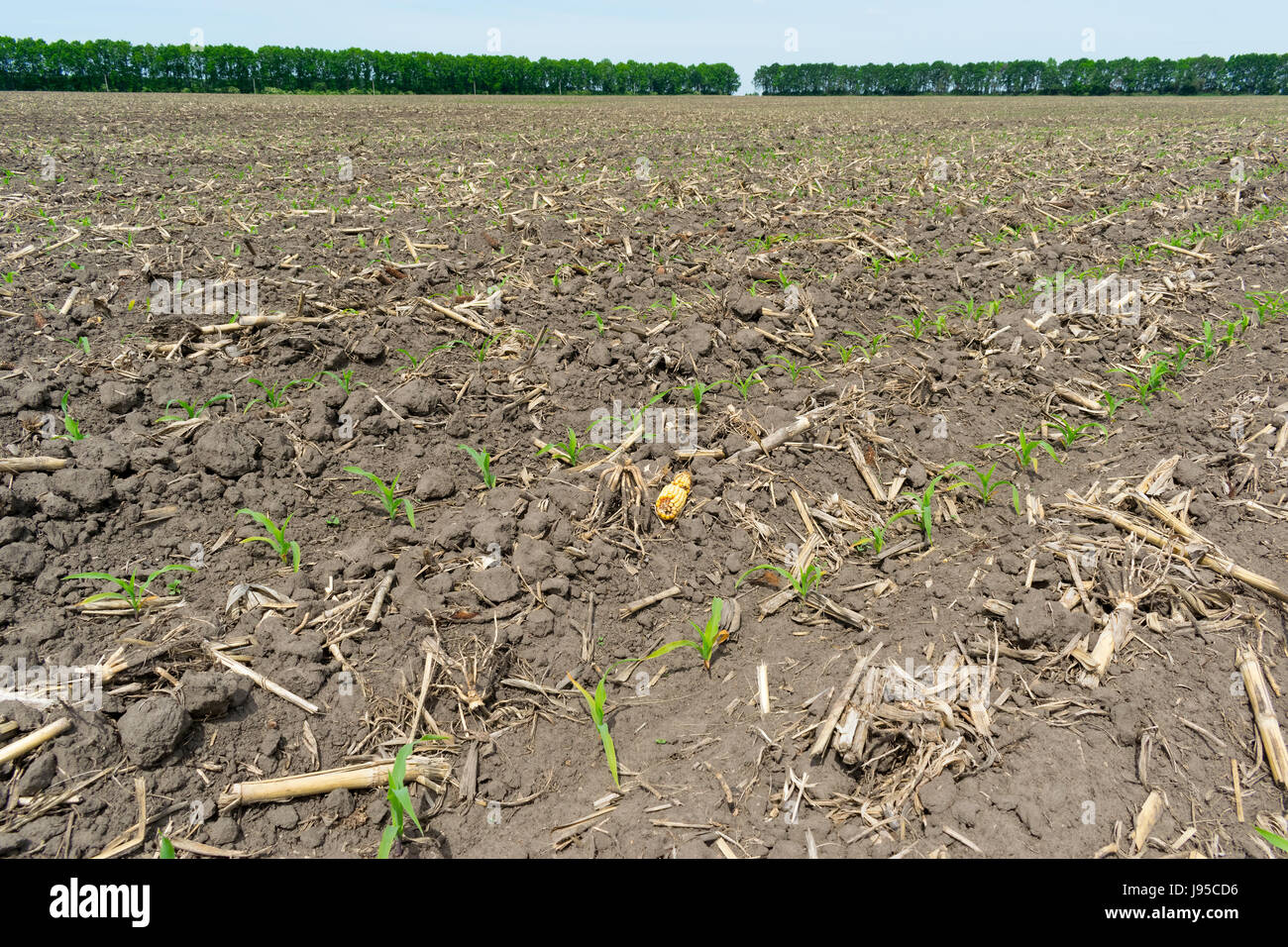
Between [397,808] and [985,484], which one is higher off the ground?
[985,484]

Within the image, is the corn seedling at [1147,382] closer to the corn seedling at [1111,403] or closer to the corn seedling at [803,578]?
the corn seedling at [1111,403]

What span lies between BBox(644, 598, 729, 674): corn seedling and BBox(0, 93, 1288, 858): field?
80mm

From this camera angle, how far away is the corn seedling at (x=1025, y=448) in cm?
392

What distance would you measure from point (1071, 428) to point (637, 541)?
302 cm

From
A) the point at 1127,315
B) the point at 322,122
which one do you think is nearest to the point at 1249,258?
the point at 1127,315

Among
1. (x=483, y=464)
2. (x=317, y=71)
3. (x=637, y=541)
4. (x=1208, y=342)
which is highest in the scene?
(x=317, y=71)

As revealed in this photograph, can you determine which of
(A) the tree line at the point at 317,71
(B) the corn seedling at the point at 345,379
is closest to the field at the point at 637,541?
(B) the corn seedling at the point at 345,379

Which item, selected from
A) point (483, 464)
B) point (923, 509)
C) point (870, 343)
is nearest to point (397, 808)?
point (483, 464)

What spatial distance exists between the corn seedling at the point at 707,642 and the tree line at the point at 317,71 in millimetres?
65208

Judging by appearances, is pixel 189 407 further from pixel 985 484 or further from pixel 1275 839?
pixel 1275 839

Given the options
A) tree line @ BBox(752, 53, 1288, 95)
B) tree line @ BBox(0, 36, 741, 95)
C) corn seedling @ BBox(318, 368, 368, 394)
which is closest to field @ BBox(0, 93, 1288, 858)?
corn seedling @ BBox(318, 368, 368, 394)

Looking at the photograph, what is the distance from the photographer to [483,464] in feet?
12.4

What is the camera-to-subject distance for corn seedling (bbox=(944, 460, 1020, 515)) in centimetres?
365

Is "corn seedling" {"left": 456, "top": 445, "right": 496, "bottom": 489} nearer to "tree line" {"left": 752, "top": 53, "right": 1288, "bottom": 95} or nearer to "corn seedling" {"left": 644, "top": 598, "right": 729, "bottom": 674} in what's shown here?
"corn seedling" {"left": 644, "top": 598, "right": 729, "bottom": 674}
